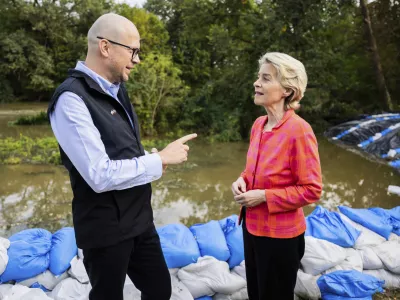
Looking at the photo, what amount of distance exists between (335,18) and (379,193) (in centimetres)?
626

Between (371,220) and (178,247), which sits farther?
(371,220)

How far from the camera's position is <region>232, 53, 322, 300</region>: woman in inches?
60.1

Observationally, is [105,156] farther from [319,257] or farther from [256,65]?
[256,65]

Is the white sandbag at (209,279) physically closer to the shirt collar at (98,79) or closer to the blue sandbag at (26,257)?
the blue sandbag at (26,257)

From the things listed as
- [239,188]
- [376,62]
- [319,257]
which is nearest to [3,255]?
[239,188]

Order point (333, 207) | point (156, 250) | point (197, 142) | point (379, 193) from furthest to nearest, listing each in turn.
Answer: point (197, 142)
point (379, 193)
point (333, 207)
point (156, 250)

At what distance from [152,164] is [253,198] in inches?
19.1

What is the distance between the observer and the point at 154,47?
1573 cm

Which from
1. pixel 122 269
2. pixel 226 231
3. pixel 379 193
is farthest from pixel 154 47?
pixel 122 269

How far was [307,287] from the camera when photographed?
228 cm

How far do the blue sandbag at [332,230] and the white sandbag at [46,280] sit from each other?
5.42ft

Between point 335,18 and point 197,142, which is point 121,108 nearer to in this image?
point 197,142

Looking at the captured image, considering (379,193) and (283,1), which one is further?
(283,1)

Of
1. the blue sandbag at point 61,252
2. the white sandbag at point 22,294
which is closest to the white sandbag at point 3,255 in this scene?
the white sandbag at point 22,294
